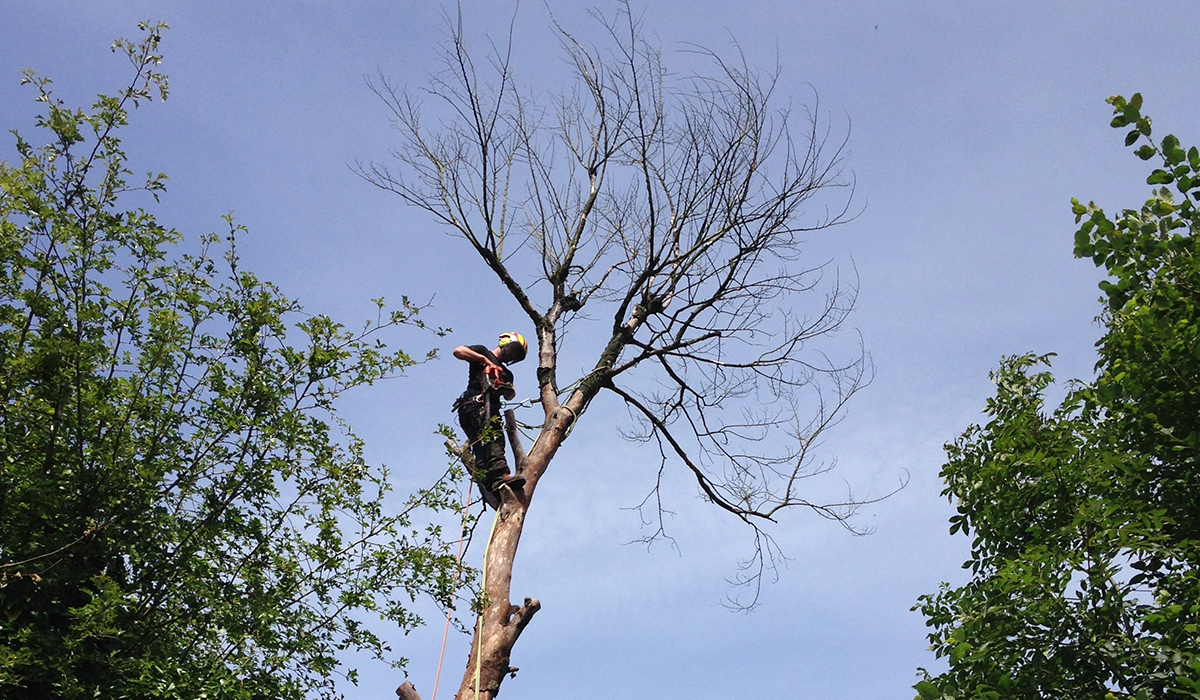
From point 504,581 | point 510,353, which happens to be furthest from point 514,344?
point 504,581

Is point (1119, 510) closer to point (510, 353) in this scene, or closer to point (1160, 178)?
point (1160, 178)

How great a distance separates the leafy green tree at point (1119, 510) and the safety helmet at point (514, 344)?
12.0 feet

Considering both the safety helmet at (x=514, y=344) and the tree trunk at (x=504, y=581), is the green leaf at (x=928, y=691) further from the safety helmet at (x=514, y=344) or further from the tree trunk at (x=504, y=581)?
the safety helmet at (x=514, y=344)

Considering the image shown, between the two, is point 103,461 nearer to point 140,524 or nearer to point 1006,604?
point 140,524

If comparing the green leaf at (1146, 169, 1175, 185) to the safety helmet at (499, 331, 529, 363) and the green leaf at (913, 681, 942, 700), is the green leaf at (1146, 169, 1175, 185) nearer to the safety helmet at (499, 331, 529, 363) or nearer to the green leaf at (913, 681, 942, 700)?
the green leaf at (913, 681, 942, 700)

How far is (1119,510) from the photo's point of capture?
12.8ft

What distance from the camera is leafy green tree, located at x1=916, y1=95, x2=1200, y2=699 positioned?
145 inches

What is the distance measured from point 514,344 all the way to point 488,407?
70 cm

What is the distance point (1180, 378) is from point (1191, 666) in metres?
1.14

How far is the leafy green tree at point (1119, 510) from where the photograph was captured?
369 cm

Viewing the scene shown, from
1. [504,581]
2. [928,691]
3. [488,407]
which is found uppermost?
[488,407]

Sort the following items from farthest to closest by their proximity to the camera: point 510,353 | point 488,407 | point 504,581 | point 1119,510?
point 510,353 → point 488,407 → point 504,581 → point 1119,510

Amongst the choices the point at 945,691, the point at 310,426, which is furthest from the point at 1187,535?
the point at 310,426

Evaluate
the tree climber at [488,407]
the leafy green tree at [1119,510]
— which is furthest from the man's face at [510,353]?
the leafy green tree at [1119,510]
